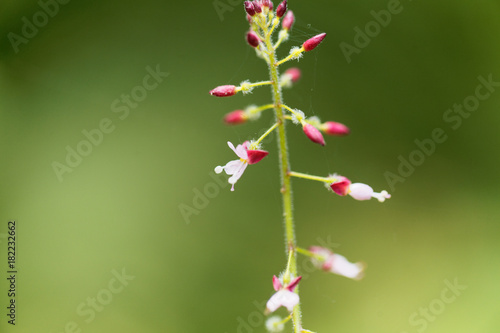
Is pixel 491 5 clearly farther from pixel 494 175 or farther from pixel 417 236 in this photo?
pixel 417 236

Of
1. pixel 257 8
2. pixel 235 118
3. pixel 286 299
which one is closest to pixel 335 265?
pixel 286 299

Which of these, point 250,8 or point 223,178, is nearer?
point 250,8

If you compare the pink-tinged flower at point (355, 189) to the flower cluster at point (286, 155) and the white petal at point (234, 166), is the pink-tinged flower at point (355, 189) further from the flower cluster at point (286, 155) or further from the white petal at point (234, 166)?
the white petal at point (234, 166)

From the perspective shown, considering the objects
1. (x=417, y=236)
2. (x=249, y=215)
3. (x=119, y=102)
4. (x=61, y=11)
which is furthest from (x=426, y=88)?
(x=61, y=11)

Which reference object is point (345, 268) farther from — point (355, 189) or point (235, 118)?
point (235, 118)

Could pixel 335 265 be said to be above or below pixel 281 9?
below

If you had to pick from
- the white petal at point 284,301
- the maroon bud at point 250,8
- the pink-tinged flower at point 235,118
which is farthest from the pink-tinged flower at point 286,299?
the maroon bud at point 250,8
